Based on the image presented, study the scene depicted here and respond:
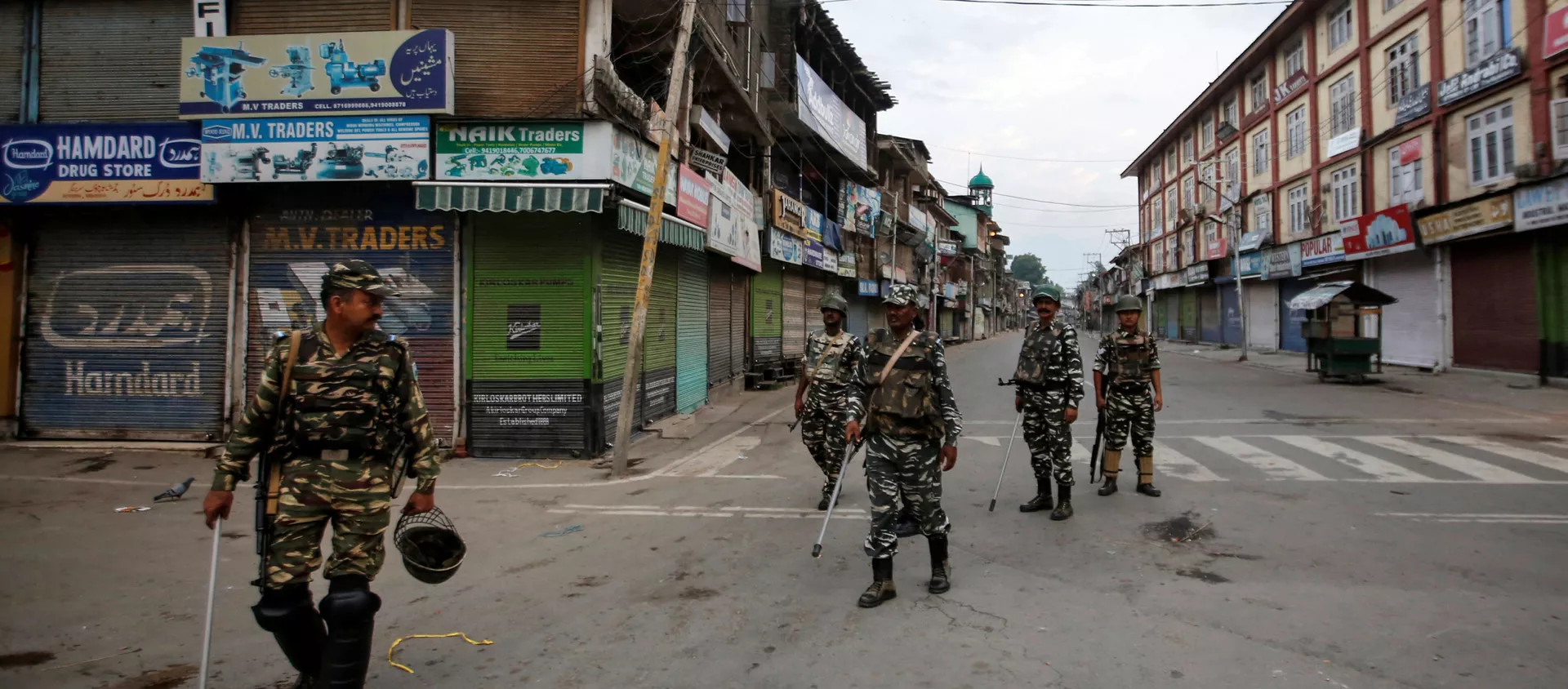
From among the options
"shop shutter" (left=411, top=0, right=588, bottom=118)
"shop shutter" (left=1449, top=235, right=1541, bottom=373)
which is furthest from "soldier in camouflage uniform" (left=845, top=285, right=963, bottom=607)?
"shop shutter" (left=1449, top=235, right=1541, bottom=373)

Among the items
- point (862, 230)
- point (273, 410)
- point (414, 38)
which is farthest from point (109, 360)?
point (862, 230)

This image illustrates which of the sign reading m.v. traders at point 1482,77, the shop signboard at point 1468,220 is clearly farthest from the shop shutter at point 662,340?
the sign reading m.v. traders at point 1482,77

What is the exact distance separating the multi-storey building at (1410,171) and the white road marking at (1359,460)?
11032 mm

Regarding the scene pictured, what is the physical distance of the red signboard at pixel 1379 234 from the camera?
21.2m

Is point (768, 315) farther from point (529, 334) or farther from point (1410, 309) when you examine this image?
→ point (1410, 309)

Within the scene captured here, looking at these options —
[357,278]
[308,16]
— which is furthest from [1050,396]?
[308,16]

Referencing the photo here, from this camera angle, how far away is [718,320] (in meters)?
16.3

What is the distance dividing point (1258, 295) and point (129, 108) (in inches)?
1442

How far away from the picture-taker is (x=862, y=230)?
28.5 meters

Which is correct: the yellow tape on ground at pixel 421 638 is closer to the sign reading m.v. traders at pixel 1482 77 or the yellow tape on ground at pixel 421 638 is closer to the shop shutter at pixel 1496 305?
the shop shutter at pixel 1496 305

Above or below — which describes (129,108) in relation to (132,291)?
above

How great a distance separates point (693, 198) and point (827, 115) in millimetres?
10392

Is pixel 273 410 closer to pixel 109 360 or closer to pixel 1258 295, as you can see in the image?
pixel 109 360

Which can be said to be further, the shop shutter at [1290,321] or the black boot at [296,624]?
the shop shutter at [1290,321]
